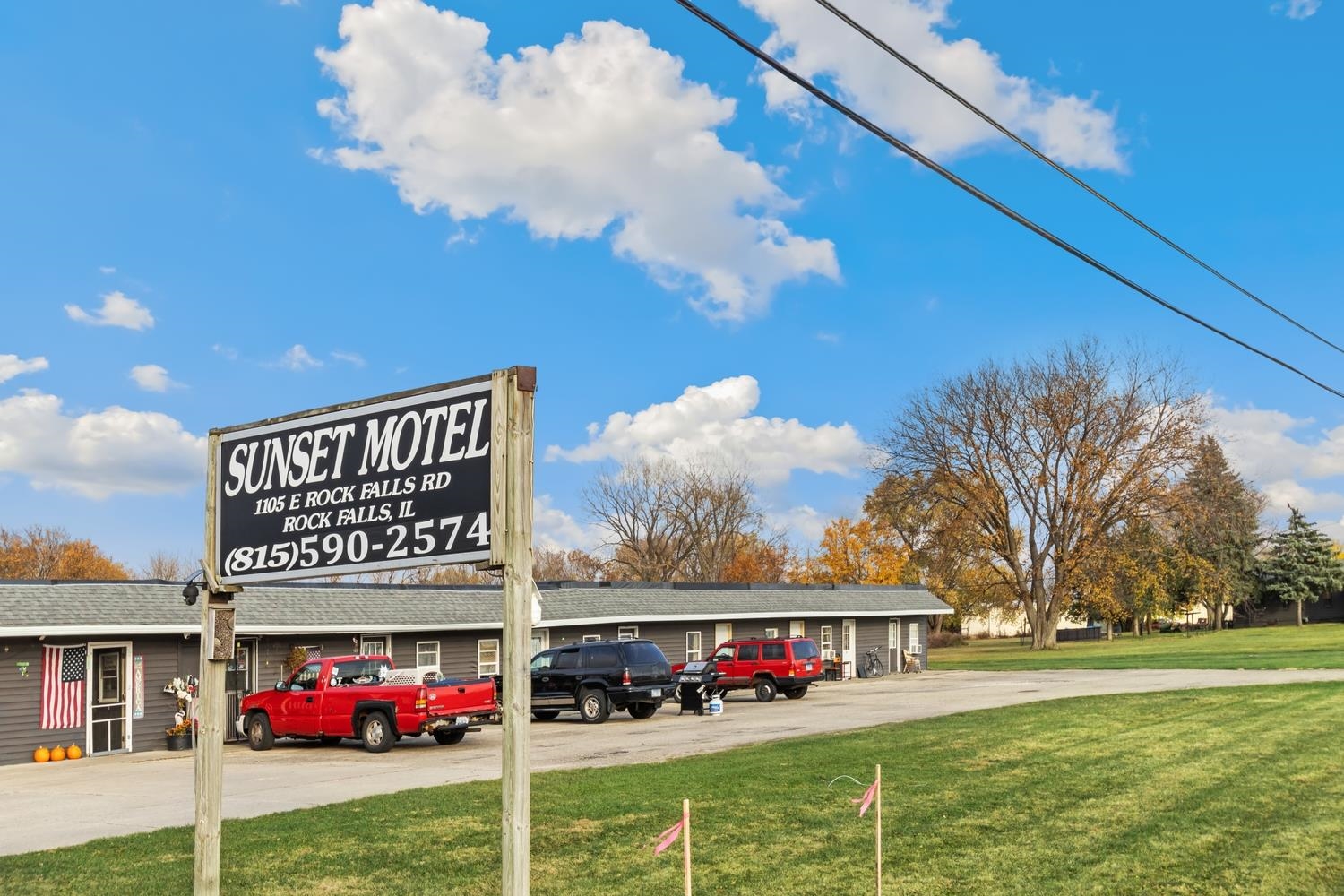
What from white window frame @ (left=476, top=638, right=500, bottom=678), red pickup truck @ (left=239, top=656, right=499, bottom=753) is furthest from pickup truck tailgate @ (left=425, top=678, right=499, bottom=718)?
white window frame @ (left=476, top=638, right=500, bottom=678)

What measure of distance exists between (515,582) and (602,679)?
22.8 meters

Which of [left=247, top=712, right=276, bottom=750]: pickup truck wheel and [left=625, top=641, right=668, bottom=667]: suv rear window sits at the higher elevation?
[left=625, top=641, right=668, bottom=667]: suv rear window

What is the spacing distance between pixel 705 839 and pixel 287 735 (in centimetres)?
1482

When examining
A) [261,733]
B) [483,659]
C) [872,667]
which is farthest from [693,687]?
[872,667]

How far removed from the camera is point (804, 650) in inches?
1339

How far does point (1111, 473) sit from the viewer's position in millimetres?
60688

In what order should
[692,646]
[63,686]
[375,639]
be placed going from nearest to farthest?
[63,686] < [375,639] < [692,646]

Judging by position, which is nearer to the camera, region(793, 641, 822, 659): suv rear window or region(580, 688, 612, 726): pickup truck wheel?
region(580, 688, 612, 726): pickup truck wheel

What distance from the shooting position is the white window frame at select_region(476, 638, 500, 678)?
3322cm

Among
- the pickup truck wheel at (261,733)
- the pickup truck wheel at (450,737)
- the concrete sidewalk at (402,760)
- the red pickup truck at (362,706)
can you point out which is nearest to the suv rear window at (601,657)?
the concrete sidewalk at (402,760)

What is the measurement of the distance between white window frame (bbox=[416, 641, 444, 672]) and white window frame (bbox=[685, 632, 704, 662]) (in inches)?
455

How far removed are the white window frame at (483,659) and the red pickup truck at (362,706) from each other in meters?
8.71

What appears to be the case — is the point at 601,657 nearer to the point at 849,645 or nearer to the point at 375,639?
the point at 375,639

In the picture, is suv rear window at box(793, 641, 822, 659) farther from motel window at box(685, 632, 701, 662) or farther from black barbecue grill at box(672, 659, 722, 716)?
motel window at box(685, 632, 701, 662)
